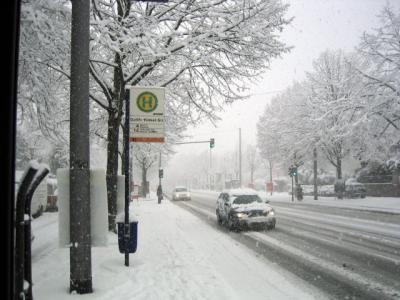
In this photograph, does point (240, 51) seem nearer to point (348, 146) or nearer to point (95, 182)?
point (95, 182)

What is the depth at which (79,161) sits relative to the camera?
6.51m

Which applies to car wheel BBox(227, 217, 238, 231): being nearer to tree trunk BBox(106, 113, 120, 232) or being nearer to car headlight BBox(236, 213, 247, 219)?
car headlight BBox(236, 213, 247, 219)

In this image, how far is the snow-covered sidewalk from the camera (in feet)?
22.0

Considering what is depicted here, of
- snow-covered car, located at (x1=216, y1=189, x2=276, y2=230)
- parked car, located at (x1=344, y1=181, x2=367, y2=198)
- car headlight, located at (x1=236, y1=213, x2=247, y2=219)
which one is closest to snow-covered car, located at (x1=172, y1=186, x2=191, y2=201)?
parked car, located at (x1=344, y1=181, x2=367, y2=198)

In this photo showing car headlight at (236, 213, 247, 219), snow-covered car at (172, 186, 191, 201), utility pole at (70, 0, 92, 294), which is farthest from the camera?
snow-covered car at (172, 186, 191, 201)

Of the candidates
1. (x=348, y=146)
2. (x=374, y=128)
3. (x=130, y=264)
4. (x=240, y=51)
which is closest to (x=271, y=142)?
(x=348, y=146)

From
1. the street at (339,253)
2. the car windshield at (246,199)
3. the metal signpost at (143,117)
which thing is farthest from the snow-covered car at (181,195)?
the metal signpost at (143,117)

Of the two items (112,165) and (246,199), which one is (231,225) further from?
(112,165)

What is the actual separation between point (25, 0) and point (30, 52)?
1.03m

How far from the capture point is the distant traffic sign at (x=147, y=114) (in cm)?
885

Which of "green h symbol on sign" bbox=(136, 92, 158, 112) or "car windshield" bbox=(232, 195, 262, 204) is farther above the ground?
"green h symbol on sign" bbox=(136, 92, 158, 112)

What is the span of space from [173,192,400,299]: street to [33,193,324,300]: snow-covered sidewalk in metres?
0.54

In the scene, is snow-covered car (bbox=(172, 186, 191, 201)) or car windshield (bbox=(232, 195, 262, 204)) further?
snow-covered car (bbox=(172, 186, 191, 201))

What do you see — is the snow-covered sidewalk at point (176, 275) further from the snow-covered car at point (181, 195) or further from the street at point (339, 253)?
the snow-covered car at point (181, 195)
